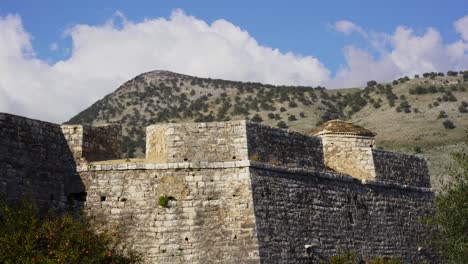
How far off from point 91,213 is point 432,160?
91.5 feet

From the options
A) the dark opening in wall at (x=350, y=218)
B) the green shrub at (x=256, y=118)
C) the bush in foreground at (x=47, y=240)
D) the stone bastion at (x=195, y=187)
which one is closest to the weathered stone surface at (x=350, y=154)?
the stone bastion at (x=195, y=187)

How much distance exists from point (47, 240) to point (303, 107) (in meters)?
42.9

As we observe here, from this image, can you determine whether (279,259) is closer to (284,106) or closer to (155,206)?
(155,206)

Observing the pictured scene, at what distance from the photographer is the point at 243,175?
632 inches

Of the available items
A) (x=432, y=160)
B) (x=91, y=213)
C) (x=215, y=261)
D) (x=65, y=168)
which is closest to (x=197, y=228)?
(x=215, y=261)

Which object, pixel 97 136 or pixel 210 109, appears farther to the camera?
pixel 210 109

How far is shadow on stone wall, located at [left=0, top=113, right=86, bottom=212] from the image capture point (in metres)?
14.4

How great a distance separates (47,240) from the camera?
44.6 feet

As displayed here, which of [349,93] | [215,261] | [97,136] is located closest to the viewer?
[215,261]

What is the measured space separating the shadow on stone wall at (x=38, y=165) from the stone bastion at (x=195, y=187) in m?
0.03

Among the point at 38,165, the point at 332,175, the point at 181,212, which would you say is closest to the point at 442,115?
the point at 332,175

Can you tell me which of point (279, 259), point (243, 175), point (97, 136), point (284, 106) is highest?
point (284, 106)

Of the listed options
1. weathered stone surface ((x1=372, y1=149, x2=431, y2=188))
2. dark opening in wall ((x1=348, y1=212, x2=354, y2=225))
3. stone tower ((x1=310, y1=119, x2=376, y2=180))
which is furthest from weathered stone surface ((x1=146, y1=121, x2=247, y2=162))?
weathered stone surface ((x1=372, y1=149, x2=431, y2=188))

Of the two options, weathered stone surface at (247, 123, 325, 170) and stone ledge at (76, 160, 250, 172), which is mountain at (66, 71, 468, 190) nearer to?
weathered stone surface at (247, 123, 325, 170)
